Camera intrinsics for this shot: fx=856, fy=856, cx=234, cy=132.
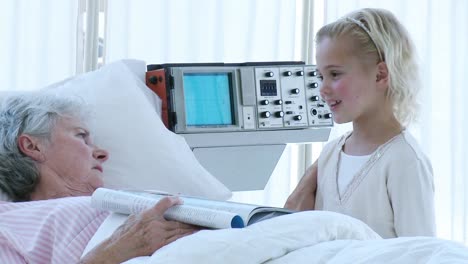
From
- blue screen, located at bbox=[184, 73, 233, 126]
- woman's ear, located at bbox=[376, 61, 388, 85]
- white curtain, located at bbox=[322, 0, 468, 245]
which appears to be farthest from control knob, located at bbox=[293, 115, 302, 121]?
white curtain, located at bbox=[322, 0, 468, 245]

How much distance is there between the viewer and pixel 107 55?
386cm

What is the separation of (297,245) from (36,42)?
8.59ft

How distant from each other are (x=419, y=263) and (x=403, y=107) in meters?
1.23

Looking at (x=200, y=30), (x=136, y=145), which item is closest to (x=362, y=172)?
(x=136, y=145)

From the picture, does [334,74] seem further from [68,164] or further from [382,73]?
[68,164]

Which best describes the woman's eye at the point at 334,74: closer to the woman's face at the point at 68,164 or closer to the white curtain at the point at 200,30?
the woman's face at the point at 68,164

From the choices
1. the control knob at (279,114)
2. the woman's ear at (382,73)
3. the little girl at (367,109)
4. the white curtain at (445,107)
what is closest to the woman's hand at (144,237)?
the little girl at (367,109)

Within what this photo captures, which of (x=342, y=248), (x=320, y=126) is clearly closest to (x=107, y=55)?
(x=320, y=126)

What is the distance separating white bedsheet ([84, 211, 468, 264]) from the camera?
1198mm

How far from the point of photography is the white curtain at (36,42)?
3.66 meters

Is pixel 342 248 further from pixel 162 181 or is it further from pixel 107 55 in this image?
pixel 107 55

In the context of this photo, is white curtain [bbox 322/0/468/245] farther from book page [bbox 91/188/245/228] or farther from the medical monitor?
book page [bbox 91/188/245/228]

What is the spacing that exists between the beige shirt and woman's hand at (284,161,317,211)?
2.8 inches

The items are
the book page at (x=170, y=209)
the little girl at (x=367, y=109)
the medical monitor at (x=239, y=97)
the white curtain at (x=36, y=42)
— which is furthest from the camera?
the white curtain at (x=36, y=42)
